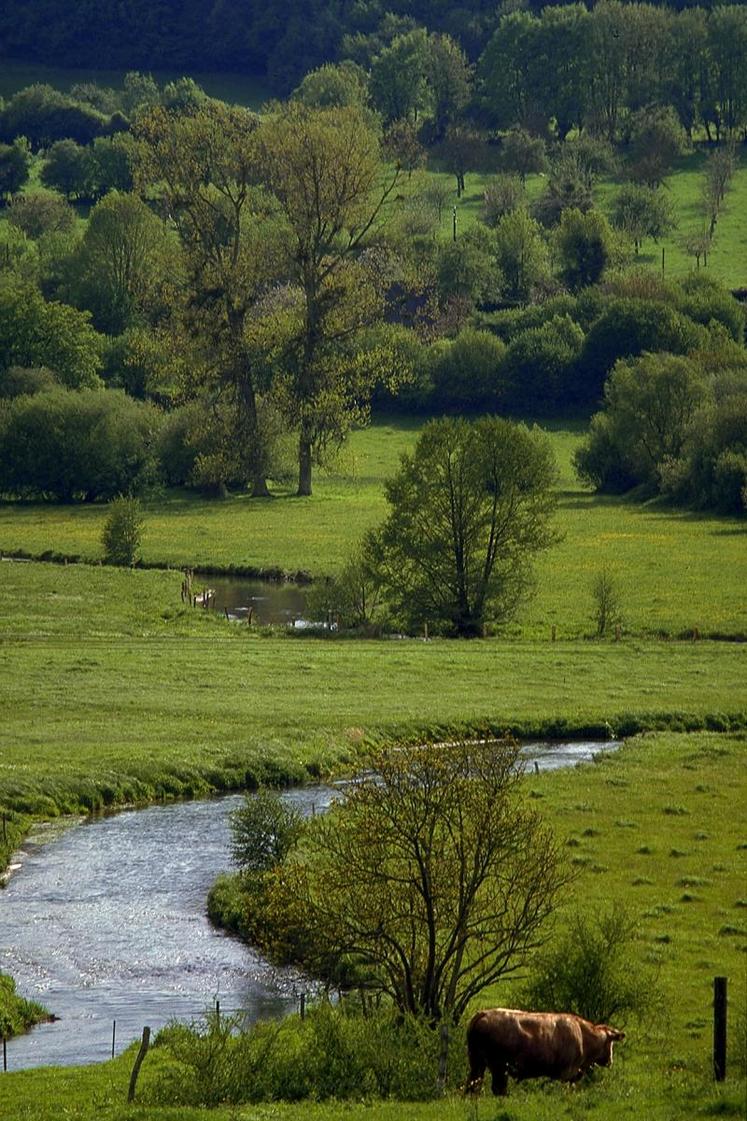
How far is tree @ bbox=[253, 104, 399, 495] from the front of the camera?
345 ft

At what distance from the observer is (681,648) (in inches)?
2685

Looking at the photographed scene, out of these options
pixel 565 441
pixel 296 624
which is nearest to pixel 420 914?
pixel 296 624

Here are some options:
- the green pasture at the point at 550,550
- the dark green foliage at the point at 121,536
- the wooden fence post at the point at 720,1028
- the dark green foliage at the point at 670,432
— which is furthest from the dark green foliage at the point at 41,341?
the wooden fence post at the point at 720,1028

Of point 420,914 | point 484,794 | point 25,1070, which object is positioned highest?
point 484,794

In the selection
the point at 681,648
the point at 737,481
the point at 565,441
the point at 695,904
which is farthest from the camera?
the point at 565,441

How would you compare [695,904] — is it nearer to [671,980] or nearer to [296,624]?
[671,980]

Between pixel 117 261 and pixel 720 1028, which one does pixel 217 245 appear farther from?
pixel 720 1028

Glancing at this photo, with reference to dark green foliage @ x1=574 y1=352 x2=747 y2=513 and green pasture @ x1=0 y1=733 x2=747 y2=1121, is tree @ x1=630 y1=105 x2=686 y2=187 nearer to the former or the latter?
dark green foliage @ x1=574 y1=352 x2=747 y2=513

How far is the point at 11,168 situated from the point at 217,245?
86224 millimetres

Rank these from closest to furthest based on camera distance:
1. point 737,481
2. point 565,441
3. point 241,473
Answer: point 737,481
point 241,473
point 565,441

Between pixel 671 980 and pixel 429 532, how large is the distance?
1609 inches

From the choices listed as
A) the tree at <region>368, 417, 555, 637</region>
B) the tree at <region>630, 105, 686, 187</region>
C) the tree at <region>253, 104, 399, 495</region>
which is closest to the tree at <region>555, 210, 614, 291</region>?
the tree at <region>630, 105, 686, 187</region>

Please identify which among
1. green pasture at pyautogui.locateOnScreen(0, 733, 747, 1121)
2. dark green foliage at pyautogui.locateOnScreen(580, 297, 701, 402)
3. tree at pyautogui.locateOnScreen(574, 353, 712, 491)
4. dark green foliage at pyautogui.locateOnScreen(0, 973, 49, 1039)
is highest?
dark green foliage at pyautogui.locateOnScreen(580, 297, 701, 402)

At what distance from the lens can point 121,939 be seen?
36750mm
